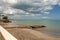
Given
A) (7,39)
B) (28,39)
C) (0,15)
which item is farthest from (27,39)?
(0,15)

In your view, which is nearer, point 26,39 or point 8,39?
point 8,39

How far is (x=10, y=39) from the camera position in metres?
8.09

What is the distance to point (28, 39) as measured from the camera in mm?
10328

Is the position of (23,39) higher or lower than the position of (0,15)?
lower

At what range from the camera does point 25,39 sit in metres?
10.3

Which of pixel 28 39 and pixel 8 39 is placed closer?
pixel 8 39

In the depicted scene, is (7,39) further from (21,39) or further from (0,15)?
(0,15)

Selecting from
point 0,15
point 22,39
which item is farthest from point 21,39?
point 0,15

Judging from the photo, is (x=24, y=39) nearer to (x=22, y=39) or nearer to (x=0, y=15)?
(x=22, y=39)

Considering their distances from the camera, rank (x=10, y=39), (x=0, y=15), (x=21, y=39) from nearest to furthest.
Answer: (x=10, y=39) → (x=21, y=39) → (x=0, y=15)

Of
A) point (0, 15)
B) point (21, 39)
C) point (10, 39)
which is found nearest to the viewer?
point (10, 39)

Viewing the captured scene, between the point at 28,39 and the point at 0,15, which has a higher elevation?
the point at 0,15

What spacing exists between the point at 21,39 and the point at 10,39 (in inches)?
85.1

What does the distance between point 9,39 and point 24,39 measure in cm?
227
